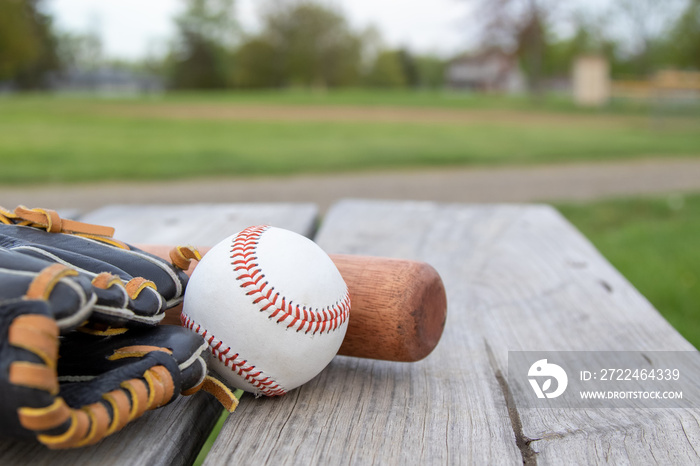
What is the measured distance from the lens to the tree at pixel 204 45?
38719 millimetres

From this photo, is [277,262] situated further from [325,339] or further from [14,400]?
[14,400]

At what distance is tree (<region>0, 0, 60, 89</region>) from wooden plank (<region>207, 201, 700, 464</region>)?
103ft

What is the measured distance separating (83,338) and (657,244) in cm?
335

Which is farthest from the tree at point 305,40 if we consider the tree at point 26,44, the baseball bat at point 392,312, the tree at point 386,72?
the baseball bat at point 392,312

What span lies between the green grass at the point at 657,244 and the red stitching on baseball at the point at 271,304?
1.71m

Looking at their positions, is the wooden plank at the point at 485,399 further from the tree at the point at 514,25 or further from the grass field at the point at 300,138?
the tree at the point at 514,25

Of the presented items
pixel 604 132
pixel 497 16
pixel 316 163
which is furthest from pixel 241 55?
pixel 316 163

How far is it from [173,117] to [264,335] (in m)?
14.9

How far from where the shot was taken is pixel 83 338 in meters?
0.90

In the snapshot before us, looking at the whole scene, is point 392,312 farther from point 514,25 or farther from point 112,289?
point 514,25

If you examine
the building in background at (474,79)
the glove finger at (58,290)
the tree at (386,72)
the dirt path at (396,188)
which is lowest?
the building in background at (474,79)

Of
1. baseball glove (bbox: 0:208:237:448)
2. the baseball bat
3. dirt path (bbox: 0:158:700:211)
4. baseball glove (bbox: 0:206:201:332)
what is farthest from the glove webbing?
dirt path (bbox: 0:158:700:211)

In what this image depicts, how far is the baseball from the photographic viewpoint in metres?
0.95

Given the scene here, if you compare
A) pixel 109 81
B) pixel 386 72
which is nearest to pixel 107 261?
pixel 386 72
